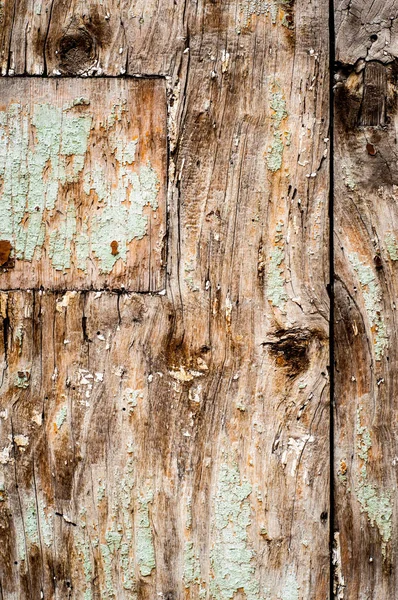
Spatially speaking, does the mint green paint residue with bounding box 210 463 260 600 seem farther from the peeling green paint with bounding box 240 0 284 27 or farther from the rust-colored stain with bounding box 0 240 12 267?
the peeling green paint with bounding box 240 0 284 27

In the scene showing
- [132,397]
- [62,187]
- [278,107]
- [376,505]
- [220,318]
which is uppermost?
[278,107]

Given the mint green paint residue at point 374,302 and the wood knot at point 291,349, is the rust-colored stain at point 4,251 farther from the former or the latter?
the mint green paint residue at point 374,302

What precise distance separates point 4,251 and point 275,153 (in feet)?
1.64

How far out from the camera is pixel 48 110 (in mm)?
941

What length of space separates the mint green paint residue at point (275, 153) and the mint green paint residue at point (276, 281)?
14cm

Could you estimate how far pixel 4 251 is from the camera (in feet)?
3.11

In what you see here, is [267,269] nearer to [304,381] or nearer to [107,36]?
[304,381]

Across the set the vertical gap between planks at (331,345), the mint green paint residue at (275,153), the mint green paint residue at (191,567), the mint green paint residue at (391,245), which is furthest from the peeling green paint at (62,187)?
the mint green paint residue at (191,567)

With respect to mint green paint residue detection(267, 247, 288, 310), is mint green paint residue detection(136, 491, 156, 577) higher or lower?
lower

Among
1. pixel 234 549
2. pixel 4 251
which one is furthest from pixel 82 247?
pixel 234 549

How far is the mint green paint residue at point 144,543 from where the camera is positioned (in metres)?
0.94

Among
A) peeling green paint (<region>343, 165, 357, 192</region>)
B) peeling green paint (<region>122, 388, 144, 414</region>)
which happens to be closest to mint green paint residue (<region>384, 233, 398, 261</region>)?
peeling green paint (<region>343, 165, 357, 192</region>)

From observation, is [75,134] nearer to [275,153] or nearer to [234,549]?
[275,153]

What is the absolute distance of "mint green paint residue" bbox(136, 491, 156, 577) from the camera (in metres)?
0.94
